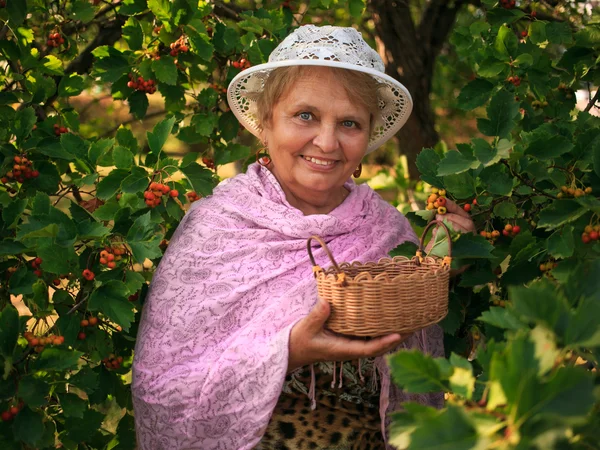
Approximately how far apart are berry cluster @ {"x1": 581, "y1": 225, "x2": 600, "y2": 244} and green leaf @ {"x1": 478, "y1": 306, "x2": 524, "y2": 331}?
1.97 ft

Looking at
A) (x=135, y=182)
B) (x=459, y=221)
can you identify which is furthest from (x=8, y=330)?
(x=459, y=221)

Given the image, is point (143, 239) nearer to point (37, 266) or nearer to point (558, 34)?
point (37, 266)

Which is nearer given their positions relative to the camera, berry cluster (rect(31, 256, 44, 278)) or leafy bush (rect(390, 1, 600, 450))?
leafy bush (rect(390, 1, 600, 450))

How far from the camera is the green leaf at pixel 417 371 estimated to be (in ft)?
4.57

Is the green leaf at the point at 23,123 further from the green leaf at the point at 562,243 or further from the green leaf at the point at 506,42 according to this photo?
the green leaf at the point at 562,243

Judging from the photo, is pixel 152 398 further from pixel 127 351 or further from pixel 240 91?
pixel 240 91

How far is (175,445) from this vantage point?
2.48m

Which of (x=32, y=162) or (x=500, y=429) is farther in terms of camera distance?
(x=32, y=162)

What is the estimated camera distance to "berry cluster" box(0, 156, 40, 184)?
2.80 m

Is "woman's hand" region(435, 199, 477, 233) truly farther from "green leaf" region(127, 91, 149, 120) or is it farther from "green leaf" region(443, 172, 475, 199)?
"green leaf" region(127, 91, 149, 120)

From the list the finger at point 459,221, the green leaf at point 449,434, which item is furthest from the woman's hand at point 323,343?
the green leaf at point 449,434

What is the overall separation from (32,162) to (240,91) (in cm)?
80

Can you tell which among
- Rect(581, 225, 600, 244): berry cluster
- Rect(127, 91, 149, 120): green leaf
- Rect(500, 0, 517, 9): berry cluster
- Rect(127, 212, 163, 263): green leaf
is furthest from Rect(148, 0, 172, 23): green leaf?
Rect(581, 225, 600, 244): berry cluster

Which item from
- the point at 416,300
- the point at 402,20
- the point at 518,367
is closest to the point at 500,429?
the point at 518,367
